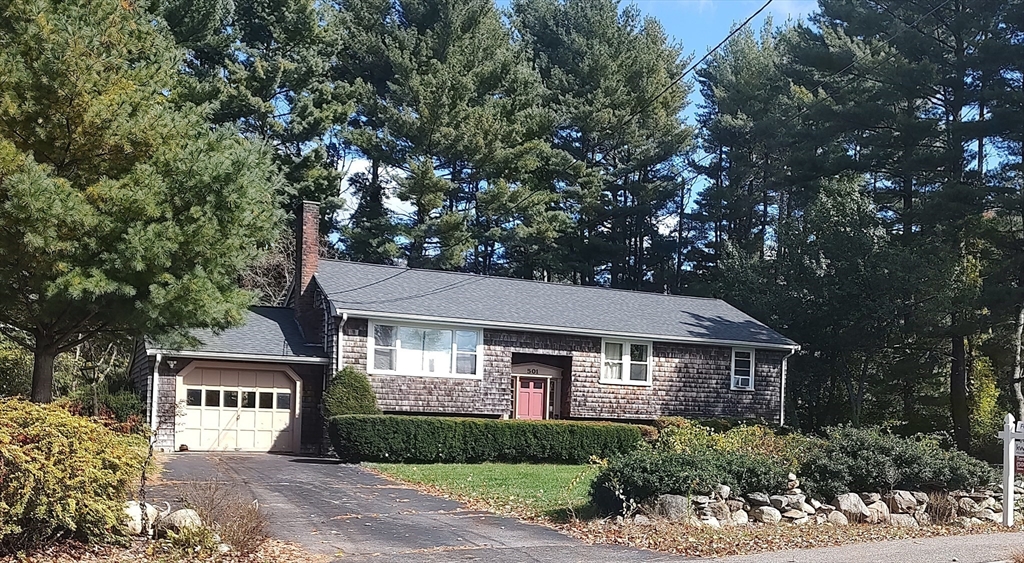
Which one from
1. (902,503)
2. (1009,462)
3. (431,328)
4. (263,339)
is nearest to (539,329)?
(431,328)

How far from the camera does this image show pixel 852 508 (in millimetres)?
13977

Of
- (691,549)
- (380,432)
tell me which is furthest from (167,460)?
(691,549)

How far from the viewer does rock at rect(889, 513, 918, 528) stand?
14.0m

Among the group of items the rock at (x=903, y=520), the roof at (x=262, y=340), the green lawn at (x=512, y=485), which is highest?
the roof at (x=262, y=340)

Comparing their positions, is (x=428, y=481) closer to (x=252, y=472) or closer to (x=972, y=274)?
(x=252, y=472)

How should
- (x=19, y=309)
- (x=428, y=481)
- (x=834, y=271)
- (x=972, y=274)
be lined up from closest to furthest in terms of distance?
(x=19, y=309)
(x=428, y=481)
(x=972, y=274)
(x=834, y=271)

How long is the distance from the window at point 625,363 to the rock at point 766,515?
1419cm

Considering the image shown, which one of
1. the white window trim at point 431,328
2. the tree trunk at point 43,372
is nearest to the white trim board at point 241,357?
the white window trim at point 431,328

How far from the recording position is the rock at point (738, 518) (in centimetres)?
1309

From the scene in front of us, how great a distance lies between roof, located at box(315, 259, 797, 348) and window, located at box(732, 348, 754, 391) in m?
0.43

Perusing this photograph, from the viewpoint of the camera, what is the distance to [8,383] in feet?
84.3

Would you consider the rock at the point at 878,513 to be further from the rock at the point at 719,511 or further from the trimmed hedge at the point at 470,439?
the trimmed hedge at the point at 470,439

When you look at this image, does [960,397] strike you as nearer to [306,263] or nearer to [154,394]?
[306,263]

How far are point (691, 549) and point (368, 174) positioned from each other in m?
34.5
